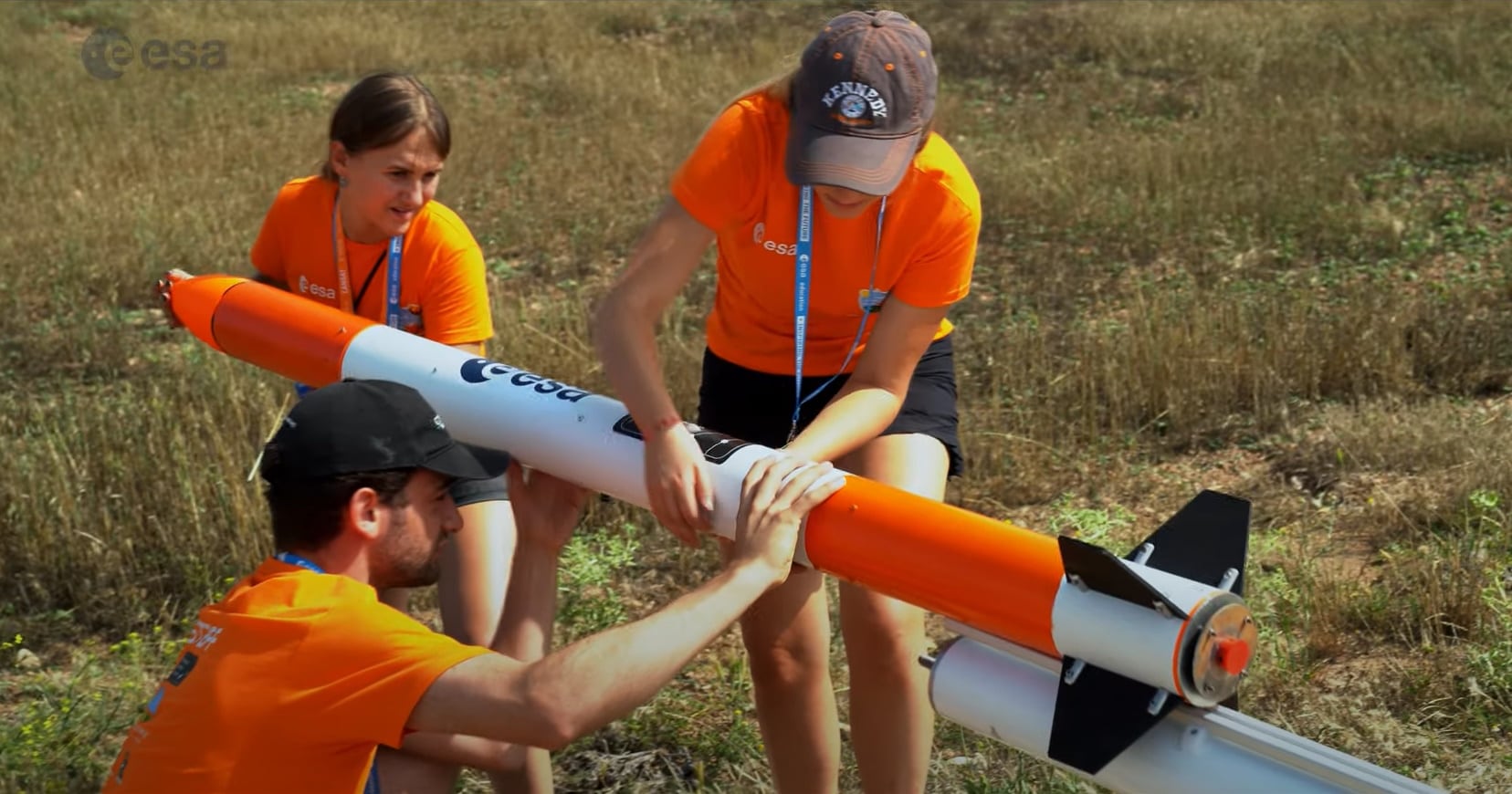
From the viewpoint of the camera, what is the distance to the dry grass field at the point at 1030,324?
4.27 m

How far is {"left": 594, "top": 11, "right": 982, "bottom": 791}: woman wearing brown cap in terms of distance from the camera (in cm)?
306

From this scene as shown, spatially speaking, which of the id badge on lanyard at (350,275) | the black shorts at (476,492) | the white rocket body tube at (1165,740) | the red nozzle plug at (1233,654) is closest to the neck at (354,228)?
the id badge on lanyard at (350,275)

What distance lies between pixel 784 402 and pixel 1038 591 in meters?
1.15

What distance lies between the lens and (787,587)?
138 inches

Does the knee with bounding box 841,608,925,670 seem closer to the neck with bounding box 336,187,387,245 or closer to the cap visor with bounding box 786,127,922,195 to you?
the cap visor with bounding box 786,127,922,195

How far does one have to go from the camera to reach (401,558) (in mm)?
2697

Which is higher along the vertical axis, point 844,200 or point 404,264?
point 844,200

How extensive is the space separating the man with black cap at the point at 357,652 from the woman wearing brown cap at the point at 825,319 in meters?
0.58

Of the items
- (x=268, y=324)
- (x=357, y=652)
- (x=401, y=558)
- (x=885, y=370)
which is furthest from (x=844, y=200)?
(x=268, y=324)

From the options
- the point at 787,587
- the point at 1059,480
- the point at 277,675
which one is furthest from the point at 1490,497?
the point at 277,675

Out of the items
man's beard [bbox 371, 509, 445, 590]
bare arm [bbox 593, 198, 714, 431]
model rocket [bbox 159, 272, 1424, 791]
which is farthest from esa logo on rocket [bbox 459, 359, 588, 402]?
man's beard [bbox 371, 509, 445, 590]

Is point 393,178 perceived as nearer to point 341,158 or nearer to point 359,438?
point 341,158

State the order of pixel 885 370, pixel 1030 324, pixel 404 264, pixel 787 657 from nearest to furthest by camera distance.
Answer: pixel 885 370 → pixel 787 657 → pixel 404 264 → pixel 1030 324

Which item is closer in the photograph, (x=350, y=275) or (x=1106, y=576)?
(x=1106, y=576)
